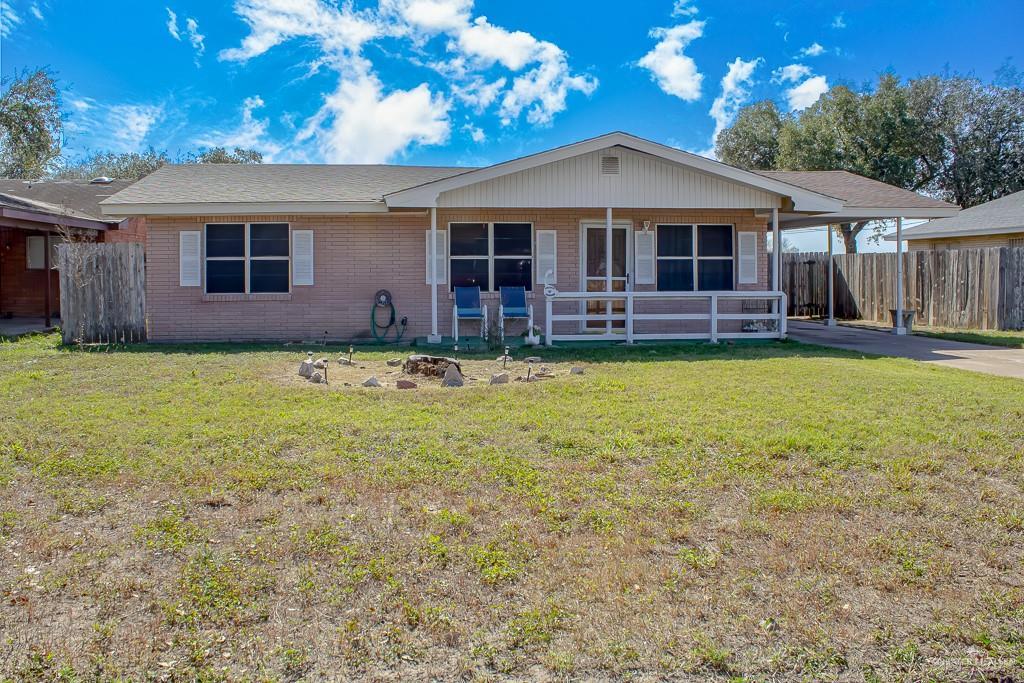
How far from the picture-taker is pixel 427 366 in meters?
8.96

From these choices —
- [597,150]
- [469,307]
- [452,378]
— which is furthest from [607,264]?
[452,378]

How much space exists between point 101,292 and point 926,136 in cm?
2915

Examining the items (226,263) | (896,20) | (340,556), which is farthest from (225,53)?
(340,556)

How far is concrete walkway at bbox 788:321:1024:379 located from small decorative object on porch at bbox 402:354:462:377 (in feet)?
21.1

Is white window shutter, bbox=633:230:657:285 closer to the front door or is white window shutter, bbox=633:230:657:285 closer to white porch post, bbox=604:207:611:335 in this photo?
the front door

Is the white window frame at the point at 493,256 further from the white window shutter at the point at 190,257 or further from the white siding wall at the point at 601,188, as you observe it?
the white window shutter at the point at 190,257

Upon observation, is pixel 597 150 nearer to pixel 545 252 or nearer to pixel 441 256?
pixel 545 252

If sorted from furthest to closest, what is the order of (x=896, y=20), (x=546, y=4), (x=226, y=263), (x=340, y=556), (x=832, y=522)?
(x=896, y=20) → (x=546, y=4) → (x=226, y=263) → (x=832, y=522) → (x=340, y=556)

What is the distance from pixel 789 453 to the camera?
5.30 m

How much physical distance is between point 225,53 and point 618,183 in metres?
18.8

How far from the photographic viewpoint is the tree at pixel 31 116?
22594mm

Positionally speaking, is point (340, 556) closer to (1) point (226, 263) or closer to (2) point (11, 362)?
(2) point (11, 362)

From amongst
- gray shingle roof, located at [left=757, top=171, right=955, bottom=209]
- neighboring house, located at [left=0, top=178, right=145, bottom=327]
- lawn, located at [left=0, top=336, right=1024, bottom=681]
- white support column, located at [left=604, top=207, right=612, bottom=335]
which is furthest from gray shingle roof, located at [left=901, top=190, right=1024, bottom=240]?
neighboring house, located at [left=0, top=178, right=145, bottom=327]

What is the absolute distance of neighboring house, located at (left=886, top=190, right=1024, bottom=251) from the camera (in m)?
18.6
